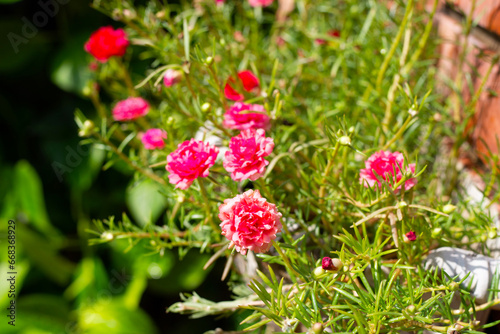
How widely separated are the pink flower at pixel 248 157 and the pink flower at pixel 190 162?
0.06 feet

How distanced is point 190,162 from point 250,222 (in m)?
0.09

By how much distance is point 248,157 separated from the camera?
38 centimetres

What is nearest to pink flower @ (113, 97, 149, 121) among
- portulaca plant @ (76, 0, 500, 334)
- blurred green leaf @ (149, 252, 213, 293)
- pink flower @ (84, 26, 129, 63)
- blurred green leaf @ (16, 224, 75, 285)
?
portulaca plant @ (76, 0, 500, 334)

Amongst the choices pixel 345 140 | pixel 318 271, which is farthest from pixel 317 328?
pixel 345 140

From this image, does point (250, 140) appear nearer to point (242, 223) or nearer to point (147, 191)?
point (242, 223)

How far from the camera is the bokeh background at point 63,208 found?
1013 mm

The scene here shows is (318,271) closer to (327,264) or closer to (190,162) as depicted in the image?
(327,264)

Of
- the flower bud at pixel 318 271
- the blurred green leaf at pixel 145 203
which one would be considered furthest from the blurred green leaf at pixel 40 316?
the flower bud at pixel 318 271

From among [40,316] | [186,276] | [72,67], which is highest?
[72,67]

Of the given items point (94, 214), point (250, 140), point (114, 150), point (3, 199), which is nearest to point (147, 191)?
point (94, 214)

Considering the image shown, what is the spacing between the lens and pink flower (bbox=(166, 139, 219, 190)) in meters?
0.39

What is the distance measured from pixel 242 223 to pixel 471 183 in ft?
1.29

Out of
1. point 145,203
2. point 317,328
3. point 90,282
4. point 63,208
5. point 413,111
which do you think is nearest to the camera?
point 317,328

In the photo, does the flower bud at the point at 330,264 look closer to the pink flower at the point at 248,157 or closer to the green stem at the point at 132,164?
the pink flower at the point at 248,157
